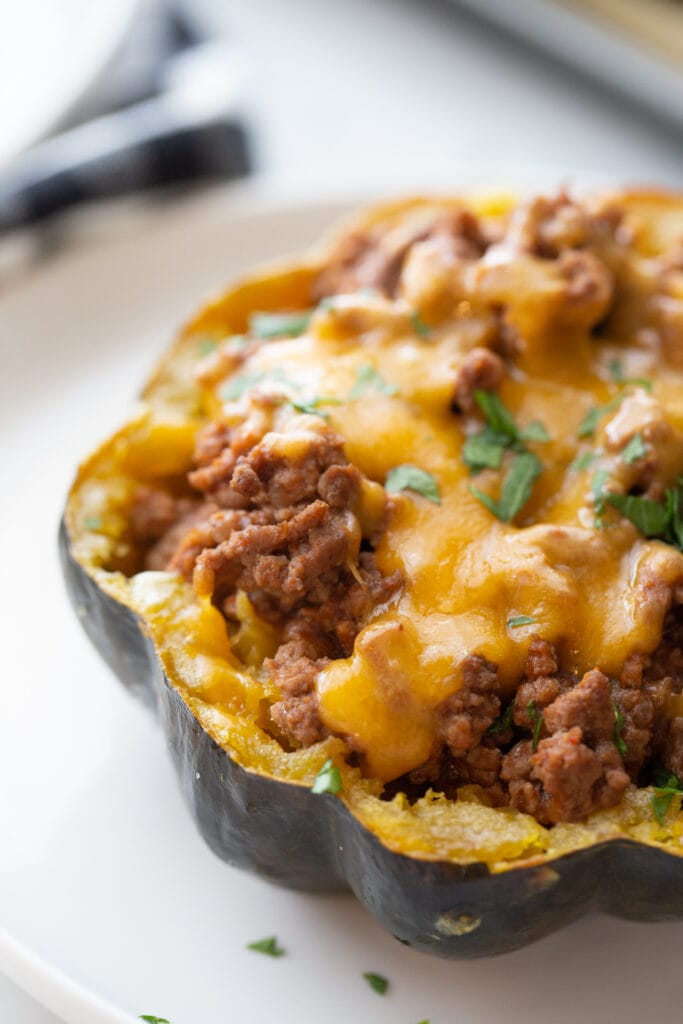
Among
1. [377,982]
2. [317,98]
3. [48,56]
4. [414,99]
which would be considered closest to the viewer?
[377,982]

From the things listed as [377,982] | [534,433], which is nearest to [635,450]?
[534,433]

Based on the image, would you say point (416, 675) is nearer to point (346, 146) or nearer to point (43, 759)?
point (43, 759)

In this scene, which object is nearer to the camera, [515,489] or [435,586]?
[435,586]

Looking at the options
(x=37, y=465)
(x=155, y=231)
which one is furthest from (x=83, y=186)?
(x=37, y=465)

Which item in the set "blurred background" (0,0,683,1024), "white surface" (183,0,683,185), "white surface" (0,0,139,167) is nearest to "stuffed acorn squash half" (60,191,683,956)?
"blurred background" (0,0,683,1024)

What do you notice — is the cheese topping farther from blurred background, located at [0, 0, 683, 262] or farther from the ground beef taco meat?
blurred background, located at [0, 0, 683, 262]

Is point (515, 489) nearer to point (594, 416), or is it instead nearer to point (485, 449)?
point (485, 449)

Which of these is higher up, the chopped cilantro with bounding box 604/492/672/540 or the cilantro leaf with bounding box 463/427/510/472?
the cilantro leaf with bounding box 463/427/510/472
